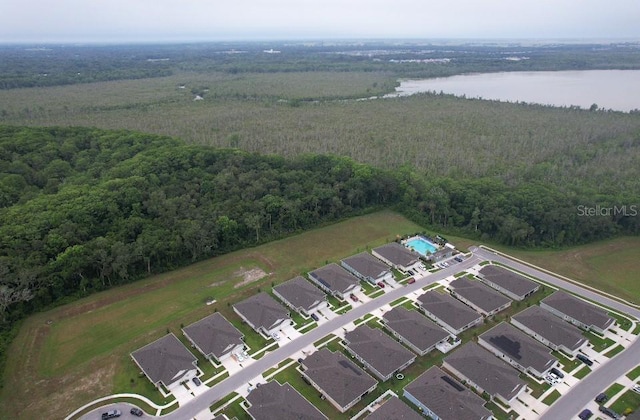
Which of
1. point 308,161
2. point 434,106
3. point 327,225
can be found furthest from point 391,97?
point 327,225

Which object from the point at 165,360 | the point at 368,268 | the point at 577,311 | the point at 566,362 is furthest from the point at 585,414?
the point at 165,360

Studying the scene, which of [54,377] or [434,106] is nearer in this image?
[54,377]

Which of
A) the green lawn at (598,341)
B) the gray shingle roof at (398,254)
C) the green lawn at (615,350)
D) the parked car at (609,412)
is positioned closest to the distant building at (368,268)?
the gray shingle roof at (398,254)

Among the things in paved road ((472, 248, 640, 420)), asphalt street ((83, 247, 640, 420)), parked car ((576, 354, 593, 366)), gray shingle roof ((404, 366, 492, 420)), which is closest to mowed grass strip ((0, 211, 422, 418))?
Answer: asphalt street ((83, 247, 640, 420))

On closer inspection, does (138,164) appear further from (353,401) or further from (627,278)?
(627,278)

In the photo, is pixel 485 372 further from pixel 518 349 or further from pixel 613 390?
pixel 613 390

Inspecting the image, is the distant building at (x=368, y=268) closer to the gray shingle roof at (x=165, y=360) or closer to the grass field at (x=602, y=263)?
the grass field at (x=602, y=263)

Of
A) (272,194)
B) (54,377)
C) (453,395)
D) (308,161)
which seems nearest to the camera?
(453,395)
